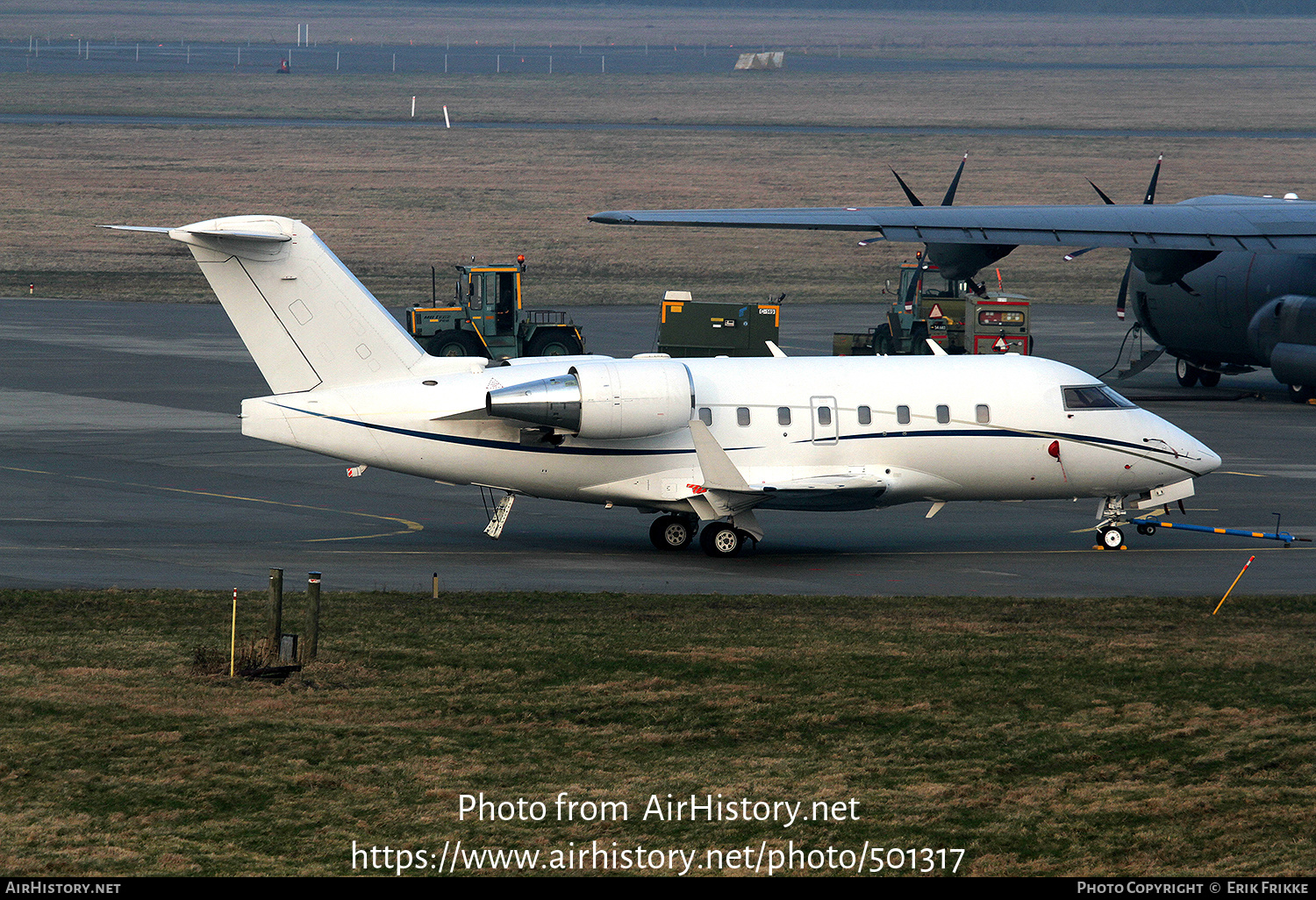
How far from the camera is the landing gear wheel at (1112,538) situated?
99.2 ft

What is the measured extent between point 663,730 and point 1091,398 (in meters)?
15.3

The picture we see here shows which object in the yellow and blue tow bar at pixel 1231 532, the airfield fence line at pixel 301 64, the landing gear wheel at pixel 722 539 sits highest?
the airfield fence line at pixel 301 64

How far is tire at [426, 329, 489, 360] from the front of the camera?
53688mm

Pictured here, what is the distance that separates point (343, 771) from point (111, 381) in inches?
1447

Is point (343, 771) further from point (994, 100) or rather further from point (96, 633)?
point (994, 100)

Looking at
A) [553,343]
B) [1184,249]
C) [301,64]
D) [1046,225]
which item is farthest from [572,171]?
[301,64]

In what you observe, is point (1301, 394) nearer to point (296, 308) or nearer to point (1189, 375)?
point (1189, 375)

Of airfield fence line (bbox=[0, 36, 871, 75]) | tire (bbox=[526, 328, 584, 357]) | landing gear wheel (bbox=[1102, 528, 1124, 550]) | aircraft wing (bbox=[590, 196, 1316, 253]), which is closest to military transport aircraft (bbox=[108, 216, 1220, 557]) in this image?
landing gear wheel (bbox=[1102, 528, 1124, 550])

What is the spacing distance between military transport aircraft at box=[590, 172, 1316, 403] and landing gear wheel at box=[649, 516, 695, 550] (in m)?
14.2

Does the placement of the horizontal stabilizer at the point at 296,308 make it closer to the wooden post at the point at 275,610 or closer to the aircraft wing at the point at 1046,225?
the wooden post at the point at 275,610

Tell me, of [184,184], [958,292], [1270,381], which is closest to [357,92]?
[184,184]

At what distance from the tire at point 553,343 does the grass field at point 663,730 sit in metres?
30.2

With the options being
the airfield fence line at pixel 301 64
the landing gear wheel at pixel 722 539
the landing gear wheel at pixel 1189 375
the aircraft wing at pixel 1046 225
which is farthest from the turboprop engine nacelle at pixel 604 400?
the airfield fence line at pixel 301 64

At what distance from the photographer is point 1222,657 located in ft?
69.5
